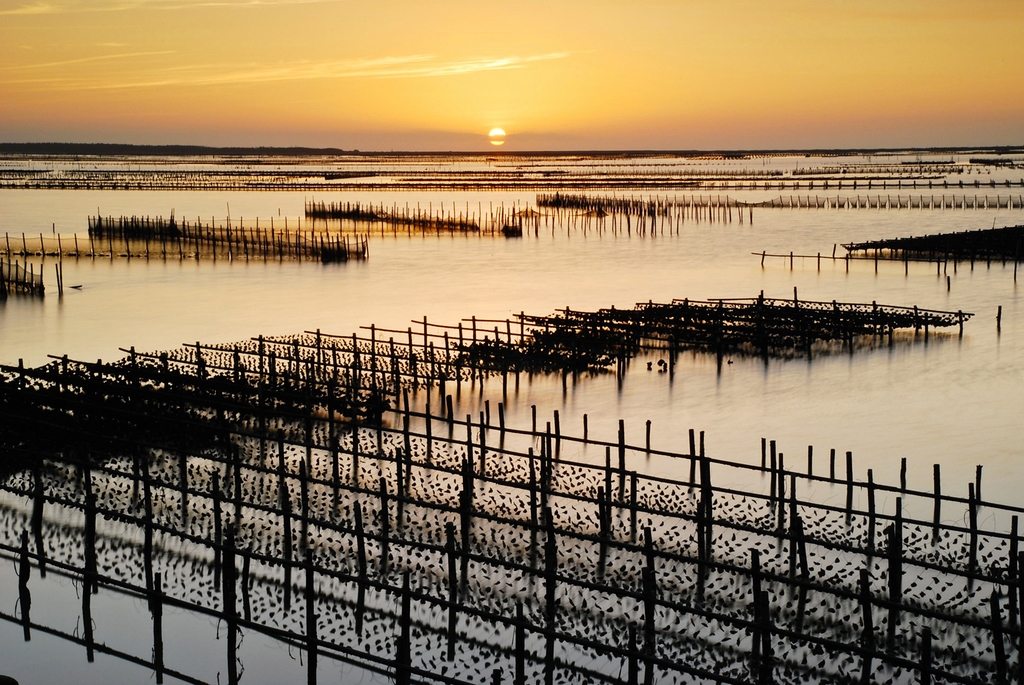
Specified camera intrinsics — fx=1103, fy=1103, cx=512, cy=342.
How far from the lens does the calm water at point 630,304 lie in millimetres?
19234

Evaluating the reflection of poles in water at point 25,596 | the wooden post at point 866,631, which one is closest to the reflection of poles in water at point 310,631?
the reflection of poles in water at point 25,596

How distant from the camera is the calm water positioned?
19.2 meters

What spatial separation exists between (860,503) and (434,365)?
1101 cm

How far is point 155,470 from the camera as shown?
58.0 ft

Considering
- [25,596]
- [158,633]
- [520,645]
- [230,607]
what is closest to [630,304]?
[25,596]

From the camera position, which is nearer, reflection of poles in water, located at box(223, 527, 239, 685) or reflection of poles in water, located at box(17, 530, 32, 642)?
reflection of poles in water, located at box(223, 527, 239, 685)

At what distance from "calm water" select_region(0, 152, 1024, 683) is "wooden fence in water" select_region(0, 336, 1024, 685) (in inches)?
38.2

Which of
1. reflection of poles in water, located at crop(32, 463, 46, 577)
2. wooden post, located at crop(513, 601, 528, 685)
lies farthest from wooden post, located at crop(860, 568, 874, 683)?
reflection of poles in water, located at crop(32, 463, 46, 577)

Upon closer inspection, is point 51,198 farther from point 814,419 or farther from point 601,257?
point 814,419

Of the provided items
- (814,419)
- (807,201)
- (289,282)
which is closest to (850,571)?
(814,419)

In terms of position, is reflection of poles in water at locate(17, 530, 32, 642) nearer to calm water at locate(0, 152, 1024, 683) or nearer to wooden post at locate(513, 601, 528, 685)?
calm water at locate(0, 152, 1024, 683)

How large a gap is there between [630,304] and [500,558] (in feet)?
83.7

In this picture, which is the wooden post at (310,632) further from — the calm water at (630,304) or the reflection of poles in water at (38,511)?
the reflection of poles in water at (38,511)

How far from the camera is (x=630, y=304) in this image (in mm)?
38719
